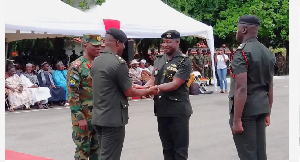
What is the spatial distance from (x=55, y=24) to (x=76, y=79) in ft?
17.6

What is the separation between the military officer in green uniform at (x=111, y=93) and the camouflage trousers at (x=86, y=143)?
654 mm

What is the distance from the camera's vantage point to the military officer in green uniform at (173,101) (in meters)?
4.12

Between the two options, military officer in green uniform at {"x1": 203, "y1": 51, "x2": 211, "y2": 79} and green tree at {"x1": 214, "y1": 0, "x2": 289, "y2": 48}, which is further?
green tree at {"x1": 214, "y1": 0, "x2": 289, "y2": 48}

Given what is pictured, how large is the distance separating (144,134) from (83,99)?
116 inches

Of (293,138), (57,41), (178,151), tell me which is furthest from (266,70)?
(57,41)

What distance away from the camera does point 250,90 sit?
3.56 m

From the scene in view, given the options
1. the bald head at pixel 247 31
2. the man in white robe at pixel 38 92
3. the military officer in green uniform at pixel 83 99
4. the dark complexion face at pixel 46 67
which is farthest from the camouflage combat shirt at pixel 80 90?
the dark complexion face at pixel 46 67

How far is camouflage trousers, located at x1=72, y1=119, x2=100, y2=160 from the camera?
4242mm

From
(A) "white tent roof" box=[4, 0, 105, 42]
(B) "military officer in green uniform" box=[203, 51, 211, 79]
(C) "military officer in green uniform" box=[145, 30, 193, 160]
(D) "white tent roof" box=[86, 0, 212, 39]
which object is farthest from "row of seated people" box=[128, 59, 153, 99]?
(C) "military officer in green uniform" box=[145, 30, 193, 160]

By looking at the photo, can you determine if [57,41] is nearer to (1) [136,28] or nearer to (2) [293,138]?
(1) [136,28]

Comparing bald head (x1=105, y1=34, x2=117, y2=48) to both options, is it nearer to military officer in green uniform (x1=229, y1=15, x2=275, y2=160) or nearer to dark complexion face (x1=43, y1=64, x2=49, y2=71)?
military officer in green uniform (x1=229, y1=15, x2=275, y2=160)

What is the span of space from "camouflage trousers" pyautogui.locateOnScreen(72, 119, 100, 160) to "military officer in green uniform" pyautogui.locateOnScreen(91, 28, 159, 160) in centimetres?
65

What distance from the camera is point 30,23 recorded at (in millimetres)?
8625

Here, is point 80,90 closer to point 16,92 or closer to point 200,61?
point 16,92
